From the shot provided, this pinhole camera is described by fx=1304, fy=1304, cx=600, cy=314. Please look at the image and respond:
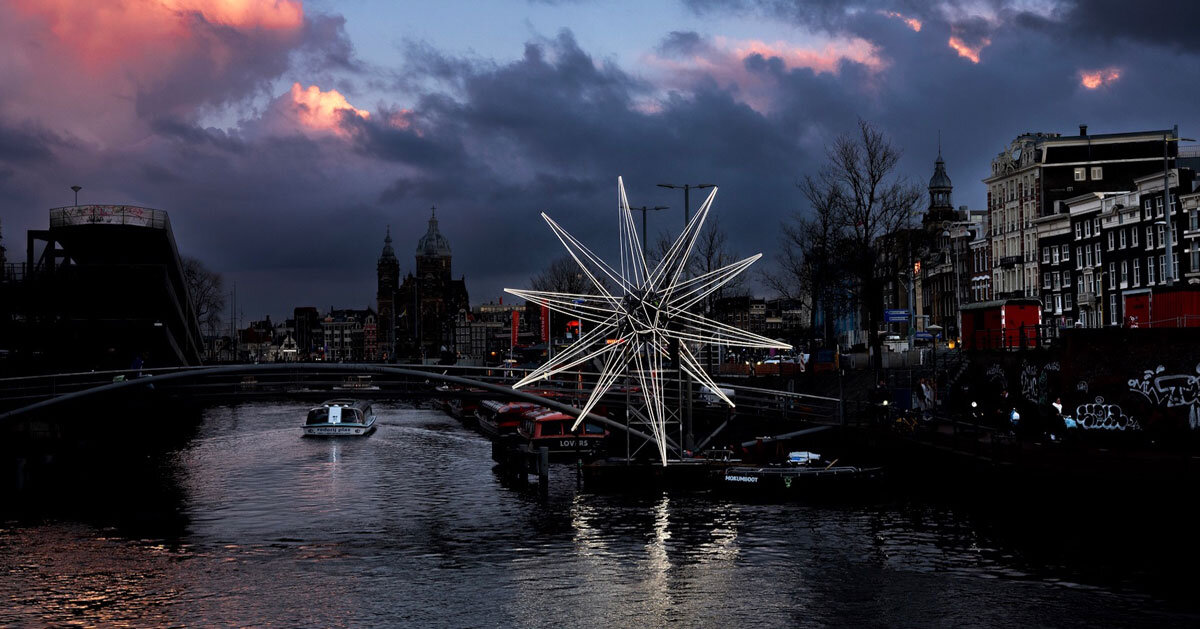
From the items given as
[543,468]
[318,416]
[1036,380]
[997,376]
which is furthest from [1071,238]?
[543,468]

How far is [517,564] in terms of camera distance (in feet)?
144

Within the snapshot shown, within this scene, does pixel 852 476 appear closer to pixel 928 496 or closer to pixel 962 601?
pixel 928 496

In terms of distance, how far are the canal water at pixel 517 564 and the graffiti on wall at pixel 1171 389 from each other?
1028 cm

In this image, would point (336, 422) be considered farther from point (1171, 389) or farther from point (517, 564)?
point (1171, 389)

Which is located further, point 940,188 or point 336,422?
point 940,188

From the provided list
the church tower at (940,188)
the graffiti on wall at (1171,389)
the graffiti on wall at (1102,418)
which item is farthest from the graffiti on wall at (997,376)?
the church tower at (940,188)

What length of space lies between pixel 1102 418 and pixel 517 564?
2728cm

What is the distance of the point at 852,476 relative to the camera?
187 feet

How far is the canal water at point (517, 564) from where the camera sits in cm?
3619

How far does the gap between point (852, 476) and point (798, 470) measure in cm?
235

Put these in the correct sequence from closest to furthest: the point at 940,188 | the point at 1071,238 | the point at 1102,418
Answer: the point at 1102,418, the point at 1071,238, the point at 940,188

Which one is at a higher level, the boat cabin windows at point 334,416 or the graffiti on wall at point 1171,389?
the graffiti on wall at point 1171,389

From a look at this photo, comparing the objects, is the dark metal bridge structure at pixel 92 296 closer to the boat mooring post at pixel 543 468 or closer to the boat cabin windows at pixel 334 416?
the boat cabin windows at pixel 334 416

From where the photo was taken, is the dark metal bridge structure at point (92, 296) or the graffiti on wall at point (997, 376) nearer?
the graffiti on wall at point (997, 376)
